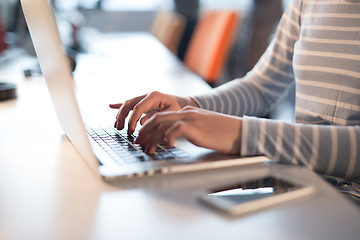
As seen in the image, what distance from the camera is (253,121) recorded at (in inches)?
25.9

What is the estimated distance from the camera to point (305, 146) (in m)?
0.64

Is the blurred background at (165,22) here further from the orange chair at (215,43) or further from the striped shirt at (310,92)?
the striped shirt at (310,92)

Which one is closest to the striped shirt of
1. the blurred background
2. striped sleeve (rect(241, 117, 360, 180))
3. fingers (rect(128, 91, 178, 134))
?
striped sleeve (rect(241, 117, 360, 180))

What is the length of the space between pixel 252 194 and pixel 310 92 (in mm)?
494

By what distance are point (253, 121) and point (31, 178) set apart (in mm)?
343

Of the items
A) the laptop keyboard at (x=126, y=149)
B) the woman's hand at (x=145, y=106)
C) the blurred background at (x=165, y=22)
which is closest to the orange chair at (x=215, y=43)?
the blurred background at (x=165, y=22)

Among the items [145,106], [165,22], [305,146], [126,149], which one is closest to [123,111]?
[145,106]

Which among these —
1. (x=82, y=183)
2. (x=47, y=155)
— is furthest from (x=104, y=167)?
(x=47, y=155)

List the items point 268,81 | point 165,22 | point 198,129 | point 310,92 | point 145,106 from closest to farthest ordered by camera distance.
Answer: point 198,129, point 145,106, point 310,92, point 268,81, point 165,22

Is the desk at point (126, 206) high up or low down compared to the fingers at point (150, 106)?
down

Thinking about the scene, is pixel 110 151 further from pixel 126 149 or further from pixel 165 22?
pixel 165 22

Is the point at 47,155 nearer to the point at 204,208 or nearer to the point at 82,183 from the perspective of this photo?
the point at 82,183

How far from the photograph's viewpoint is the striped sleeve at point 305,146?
2.11ft

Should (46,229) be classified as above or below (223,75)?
above
